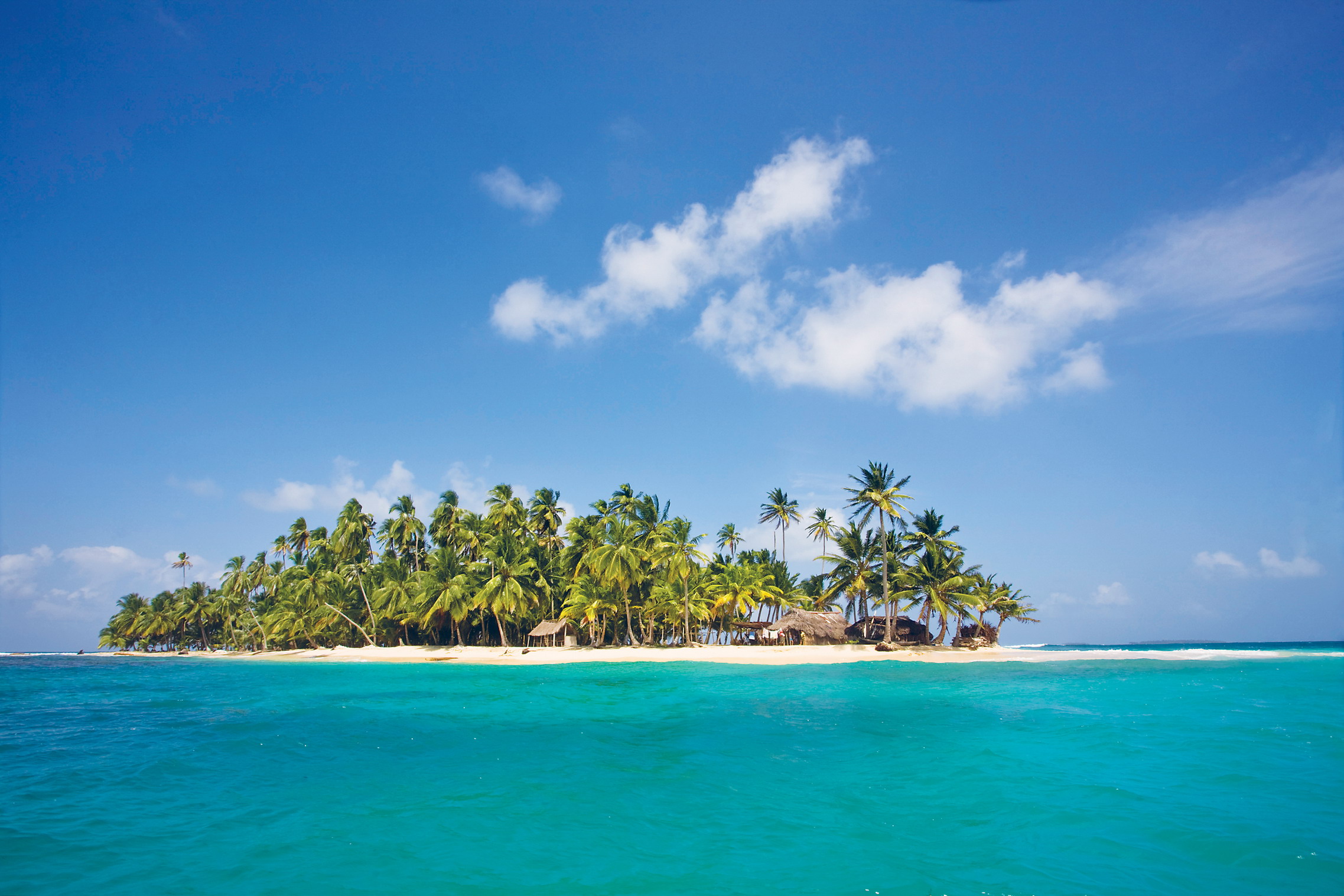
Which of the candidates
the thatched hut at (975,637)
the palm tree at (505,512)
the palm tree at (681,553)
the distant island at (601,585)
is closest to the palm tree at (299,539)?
the distant island at (601,585)

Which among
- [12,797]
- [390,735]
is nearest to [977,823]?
[390,735]

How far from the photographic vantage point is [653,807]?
10.3 meters

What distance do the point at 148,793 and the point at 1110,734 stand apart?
20795 mm

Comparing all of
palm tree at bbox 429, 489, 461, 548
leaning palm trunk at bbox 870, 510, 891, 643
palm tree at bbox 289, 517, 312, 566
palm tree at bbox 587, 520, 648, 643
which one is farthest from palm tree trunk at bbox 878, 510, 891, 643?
palm tree at bbox 289, 517, 312, 566

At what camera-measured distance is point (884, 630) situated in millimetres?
47094

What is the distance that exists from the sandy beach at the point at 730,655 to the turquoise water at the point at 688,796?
19.4 metres

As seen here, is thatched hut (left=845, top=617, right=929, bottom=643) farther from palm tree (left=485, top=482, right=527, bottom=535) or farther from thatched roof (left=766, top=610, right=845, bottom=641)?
palm tree (left=485, top=482, right=527, bottom=535)

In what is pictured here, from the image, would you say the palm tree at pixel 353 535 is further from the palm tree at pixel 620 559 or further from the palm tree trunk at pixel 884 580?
the palm tree trunk at pixel 884 580

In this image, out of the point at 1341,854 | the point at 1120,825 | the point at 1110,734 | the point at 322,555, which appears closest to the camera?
the point at 1341,854

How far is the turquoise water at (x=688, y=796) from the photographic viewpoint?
306 inches

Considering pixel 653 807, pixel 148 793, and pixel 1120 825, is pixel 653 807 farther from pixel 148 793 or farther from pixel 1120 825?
pixel 148 793

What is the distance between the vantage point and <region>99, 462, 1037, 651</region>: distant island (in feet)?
148

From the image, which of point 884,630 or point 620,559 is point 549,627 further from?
point 884,630

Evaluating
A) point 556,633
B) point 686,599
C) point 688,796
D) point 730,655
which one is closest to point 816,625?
point 730,655
